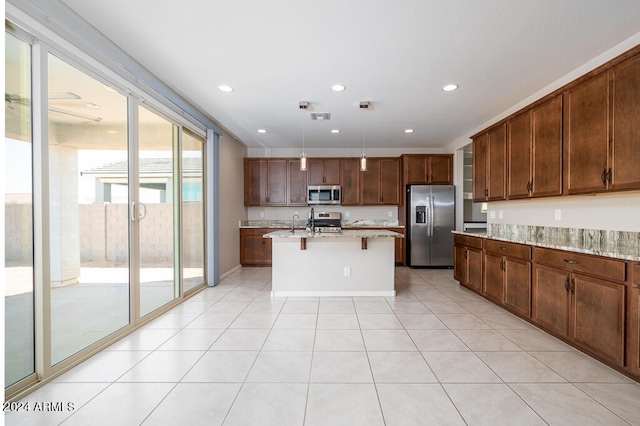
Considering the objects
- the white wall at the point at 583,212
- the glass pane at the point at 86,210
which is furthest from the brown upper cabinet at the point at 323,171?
the glass pane at the point at 86,210

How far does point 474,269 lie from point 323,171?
11.5 ft

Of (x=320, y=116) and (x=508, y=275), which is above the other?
(x=320, y=116)

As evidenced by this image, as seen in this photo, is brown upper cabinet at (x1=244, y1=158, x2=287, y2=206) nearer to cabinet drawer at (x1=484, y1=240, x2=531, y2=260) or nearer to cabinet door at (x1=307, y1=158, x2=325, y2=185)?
cabinet door at (x1=307, y1=158, x2=325, y2=185)

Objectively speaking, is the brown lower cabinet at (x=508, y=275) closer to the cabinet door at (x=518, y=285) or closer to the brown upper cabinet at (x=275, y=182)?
the cabinet door at (x=518, y=285)

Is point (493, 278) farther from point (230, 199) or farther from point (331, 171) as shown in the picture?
point (230, 199)

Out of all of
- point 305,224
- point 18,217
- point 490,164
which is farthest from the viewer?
point 305,224

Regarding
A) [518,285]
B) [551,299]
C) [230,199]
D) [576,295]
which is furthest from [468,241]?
[230,199]

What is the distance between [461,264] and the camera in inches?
182

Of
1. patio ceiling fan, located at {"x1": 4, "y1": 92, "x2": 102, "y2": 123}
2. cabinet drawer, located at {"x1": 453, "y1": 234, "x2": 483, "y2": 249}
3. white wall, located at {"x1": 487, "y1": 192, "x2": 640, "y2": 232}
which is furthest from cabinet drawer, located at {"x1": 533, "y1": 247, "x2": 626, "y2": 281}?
patio ceiling fan, located at {"x1": 4, "y1": 92, "x2": 102, "y2": 123}

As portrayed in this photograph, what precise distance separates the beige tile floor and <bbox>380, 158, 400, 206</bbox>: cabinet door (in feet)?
11.2

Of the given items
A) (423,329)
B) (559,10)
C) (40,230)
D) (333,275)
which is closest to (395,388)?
(423,329)

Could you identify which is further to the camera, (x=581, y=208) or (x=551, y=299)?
(x=581, y=208)

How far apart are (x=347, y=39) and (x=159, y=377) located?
9.72 ft

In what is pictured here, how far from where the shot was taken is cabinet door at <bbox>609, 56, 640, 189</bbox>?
2.23 metres
